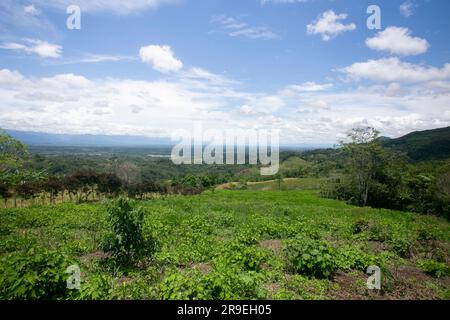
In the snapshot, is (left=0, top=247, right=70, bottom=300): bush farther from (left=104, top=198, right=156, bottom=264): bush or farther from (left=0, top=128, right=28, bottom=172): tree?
(left=0, top=128, right=28, bottom=172): tree

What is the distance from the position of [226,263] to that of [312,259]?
2341 millimetres

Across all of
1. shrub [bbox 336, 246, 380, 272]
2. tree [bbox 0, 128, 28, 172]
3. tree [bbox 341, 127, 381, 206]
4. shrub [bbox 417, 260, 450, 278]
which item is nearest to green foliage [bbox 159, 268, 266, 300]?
shrub [bbox 336, 246, 380, 272]

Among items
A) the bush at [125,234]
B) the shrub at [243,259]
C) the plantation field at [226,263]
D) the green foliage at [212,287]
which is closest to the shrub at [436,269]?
the plantation field at [226,263]

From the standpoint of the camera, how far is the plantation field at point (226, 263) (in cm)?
508

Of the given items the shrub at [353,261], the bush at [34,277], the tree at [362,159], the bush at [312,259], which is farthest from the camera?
the tree at [362,159]

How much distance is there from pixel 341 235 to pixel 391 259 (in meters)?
3.10

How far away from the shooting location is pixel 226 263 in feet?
24.4

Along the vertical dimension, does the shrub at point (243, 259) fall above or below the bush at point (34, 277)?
below

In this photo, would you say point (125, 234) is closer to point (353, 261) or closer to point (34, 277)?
point (34, 277)

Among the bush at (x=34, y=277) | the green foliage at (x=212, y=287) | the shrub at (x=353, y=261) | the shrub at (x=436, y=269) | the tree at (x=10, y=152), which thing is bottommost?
the shrub at (x=436, y=269)

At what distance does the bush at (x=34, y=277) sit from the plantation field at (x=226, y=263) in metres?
0.02

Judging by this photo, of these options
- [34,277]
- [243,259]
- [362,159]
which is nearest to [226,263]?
[243,259]

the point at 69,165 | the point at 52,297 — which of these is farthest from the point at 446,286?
the point at 69,165

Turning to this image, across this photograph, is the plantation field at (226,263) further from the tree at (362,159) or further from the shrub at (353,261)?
the tree at (362,159)
